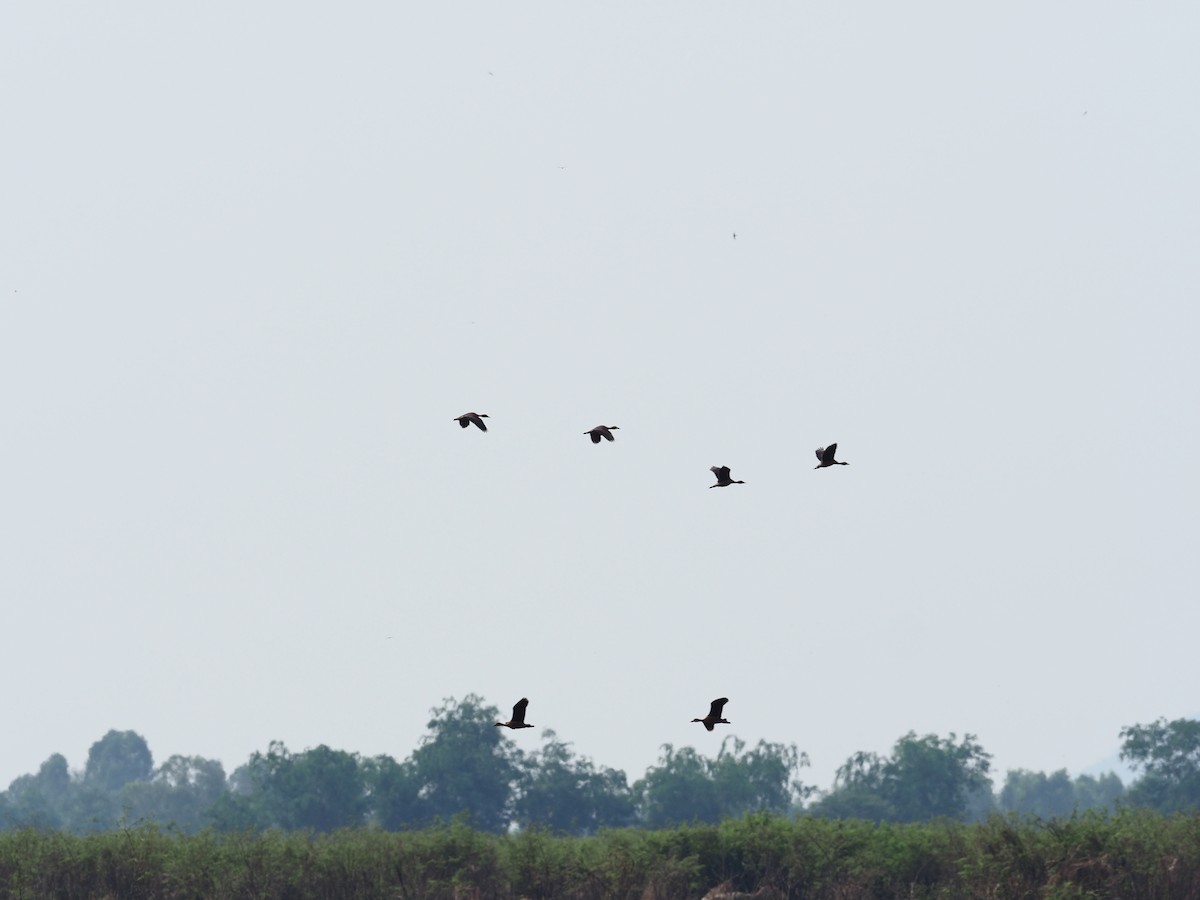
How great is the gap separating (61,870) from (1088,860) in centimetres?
2325

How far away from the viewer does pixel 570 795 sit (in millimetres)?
104688

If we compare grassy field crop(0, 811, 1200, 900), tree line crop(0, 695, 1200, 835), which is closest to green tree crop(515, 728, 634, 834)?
tree line crop(0, 695, 1200, 835)

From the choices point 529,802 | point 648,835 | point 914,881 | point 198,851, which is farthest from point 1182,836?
point 529,802

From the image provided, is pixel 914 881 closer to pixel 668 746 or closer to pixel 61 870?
pixel 61 870

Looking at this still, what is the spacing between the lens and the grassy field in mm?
38438

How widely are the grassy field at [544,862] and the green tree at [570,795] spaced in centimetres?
6065

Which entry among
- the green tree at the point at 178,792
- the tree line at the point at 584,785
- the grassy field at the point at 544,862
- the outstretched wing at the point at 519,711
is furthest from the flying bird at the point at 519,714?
the green tree at the point at 178,792

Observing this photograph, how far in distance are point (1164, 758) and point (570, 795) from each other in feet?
113

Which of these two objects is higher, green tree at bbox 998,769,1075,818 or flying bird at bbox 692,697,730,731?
green tree at bbox 998,769,1075,818

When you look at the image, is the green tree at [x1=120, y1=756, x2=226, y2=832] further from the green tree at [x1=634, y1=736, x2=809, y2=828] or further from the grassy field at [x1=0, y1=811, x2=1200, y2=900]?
the grassy field at [x1=0, y1=811, x2=1200, y2=900]

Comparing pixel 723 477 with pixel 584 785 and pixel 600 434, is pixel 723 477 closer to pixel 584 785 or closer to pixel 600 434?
pixel 600 434

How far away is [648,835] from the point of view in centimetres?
4134

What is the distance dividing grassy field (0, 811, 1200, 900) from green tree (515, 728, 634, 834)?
6065 centimetres

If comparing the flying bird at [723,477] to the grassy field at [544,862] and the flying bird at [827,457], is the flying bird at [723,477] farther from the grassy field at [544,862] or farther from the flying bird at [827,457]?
the grassy field at [544,862]
